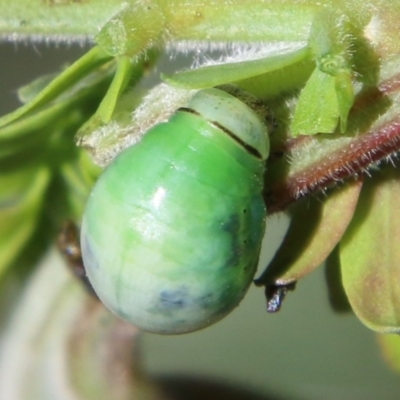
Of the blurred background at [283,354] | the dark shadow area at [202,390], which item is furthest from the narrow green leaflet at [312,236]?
the dark shadow area at [202,390]

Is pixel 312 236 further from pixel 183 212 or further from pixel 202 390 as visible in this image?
pixel 202 390

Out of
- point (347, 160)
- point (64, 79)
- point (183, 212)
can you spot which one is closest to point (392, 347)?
point (347, 160)

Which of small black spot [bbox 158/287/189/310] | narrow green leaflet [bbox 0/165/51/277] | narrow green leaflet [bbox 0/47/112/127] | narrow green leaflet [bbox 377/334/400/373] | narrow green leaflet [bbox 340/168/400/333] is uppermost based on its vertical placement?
narrow green leaflet [bbox 0/47/112/127]

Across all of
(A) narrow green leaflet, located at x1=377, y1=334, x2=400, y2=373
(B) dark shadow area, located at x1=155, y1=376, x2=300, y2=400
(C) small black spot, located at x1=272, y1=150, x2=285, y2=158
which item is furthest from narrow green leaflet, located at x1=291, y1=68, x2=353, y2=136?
(B) dark shadow area, located at x1=155, y1=376, x2=300, y2=400

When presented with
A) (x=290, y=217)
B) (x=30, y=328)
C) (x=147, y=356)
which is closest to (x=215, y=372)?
(x=147, y=356)

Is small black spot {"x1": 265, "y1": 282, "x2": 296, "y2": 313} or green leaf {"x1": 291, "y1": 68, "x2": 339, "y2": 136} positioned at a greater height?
green leaf {"x1": 291, "y1": 68, "x2": 339, "y2": 136}

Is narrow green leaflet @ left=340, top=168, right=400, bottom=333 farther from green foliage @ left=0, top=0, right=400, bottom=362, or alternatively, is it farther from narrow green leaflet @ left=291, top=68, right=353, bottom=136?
narrow green leaflet @ left=291, top=68, right=353, bottom=136

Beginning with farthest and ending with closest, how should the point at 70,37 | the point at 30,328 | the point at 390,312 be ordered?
1. the point at 30,328
2. the point at 70,37
3. the point at 390,312

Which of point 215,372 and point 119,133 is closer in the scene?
point 119,133

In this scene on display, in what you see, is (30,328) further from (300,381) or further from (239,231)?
(239,231)
